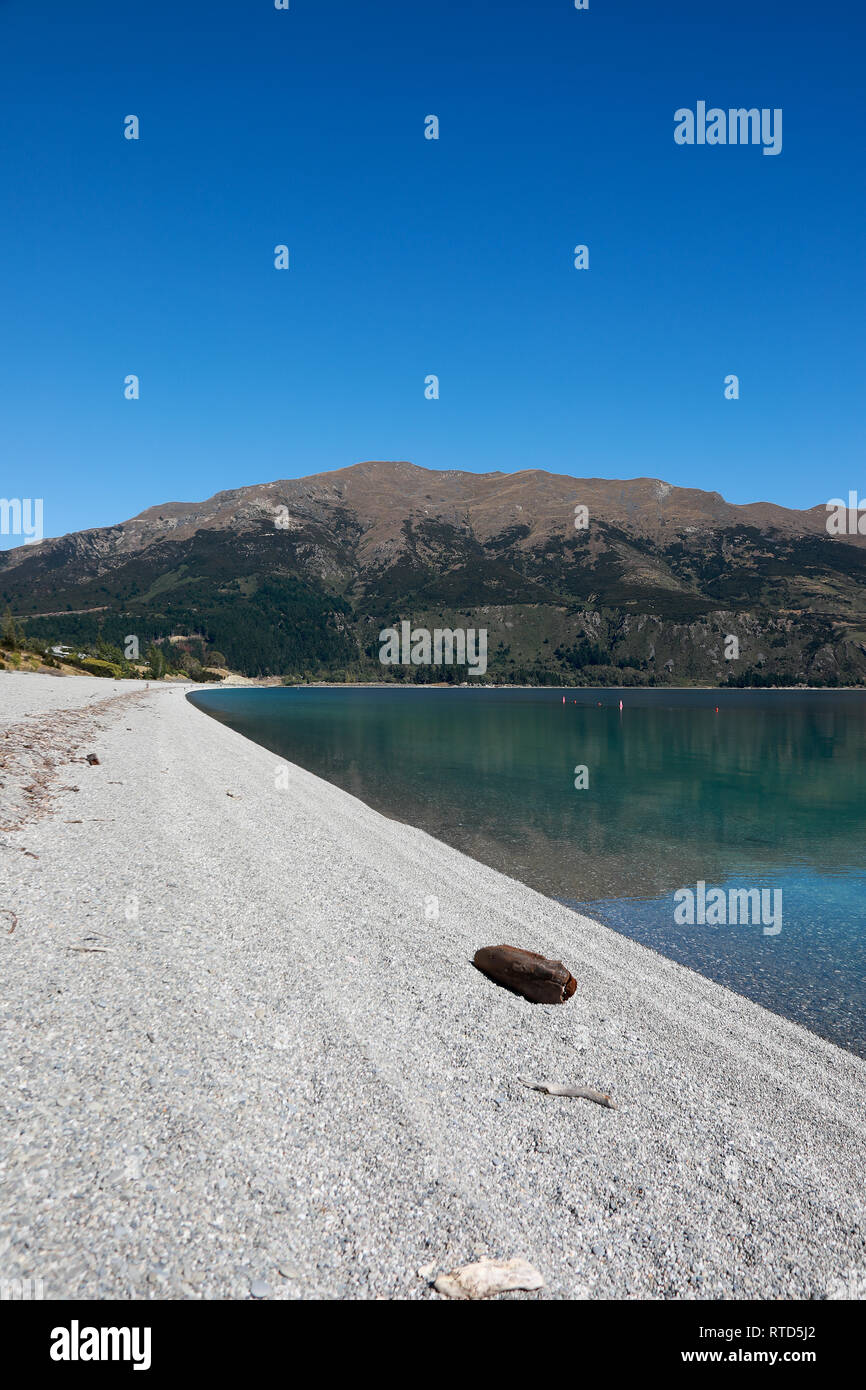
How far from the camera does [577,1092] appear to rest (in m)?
8.82

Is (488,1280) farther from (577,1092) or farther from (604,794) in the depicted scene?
(604,794)

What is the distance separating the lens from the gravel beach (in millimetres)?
5637

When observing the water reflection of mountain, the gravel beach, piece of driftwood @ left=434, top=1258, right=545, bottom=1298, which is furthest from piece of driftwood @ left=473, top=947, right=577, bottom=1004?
the water reflection of mountain

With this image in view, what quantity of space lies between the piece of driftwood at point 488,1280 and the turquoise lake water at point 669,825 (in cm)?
1037

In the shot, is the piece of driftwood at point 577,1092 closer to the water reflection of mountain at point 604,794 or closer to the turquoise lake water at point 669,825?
the turquoise lake water at point 669,825

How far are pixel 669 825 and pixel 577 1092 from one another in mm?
28902

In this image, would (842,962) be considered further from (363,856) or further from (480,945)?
(363,856)

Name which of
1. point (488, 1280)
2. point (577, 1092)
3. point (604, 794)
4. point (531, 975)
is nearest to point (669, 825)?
point (604, 794)

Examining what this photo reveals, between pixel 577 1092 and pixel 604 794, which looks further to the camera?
pixel 604 794

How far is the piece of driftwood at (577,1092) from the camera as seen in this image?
8719 millimetres

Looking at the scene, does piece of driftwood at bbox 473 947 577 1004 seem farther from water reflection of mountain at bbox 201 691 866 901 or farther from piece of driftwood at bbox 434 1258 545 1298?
water reflection of mountain at bbox 201 691 866 901

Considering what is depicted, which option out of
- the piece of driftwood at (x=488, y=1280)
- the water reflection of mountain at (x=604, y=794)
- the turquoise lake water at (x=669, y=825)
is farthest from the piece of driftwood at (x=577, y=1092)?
the water reflection of mountain at (x=604, y=794)

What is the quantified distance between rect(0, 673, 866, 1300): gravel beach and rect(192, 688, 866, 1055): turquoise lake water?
3.33 m
